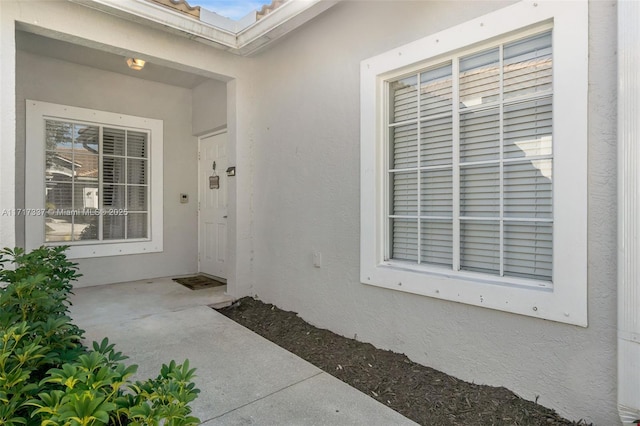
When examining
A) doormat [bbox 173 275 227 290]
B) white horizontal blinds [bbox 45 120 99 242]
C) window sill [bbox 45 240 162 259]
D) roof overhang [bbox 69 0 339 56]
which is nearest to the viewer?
roof overhang [bbox 69 0 339 56]

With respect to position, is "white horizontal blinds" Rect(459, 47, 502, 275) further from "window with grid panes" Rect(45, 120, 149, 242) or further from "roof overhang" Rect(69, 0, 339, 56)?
"window with grid panes" Rect(45, 120, 149, 242)

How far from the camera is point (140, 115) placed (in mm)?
5297

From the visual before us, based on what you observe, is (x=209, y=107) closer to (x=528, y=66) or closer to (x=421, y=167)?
(x=421, y=167)

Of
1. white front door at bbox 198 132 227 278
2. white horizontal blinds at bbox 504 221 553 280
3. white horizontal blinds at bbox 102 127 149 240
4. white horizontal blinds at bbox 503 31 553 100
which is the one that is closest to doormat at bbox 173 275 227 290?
white front door at bbox 198 132 227 278

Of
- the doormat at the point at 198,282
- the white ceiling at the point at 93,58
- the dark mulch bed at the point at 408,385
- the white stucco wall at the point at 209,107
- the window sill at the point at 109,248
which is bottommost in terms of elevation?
the dark mulch bed at the point at 408,385

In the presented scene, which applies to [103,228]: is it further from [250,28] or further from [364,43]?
[364,43]

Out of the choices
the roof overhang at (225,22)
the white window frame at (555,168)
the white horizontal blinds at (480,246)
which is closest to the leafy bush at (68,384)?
the white window frame at (555,168)

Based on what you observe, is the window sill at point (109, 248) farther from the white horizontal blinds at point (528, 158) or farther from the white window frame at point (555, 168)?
the white horizontal blinds at point (528, 158)

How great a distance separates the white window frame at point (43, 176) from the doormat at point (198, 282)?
2.14 feet

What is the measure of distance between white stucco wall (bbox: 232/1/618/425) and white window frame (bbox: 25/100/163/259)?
202 cm

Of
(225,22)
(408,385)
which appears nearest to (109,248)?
(225,22)

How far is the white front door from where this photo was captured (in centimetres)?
535

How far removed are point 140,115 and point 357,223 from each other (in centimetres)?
411

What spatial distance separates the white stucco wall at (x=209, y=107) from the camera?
513 centimetres
